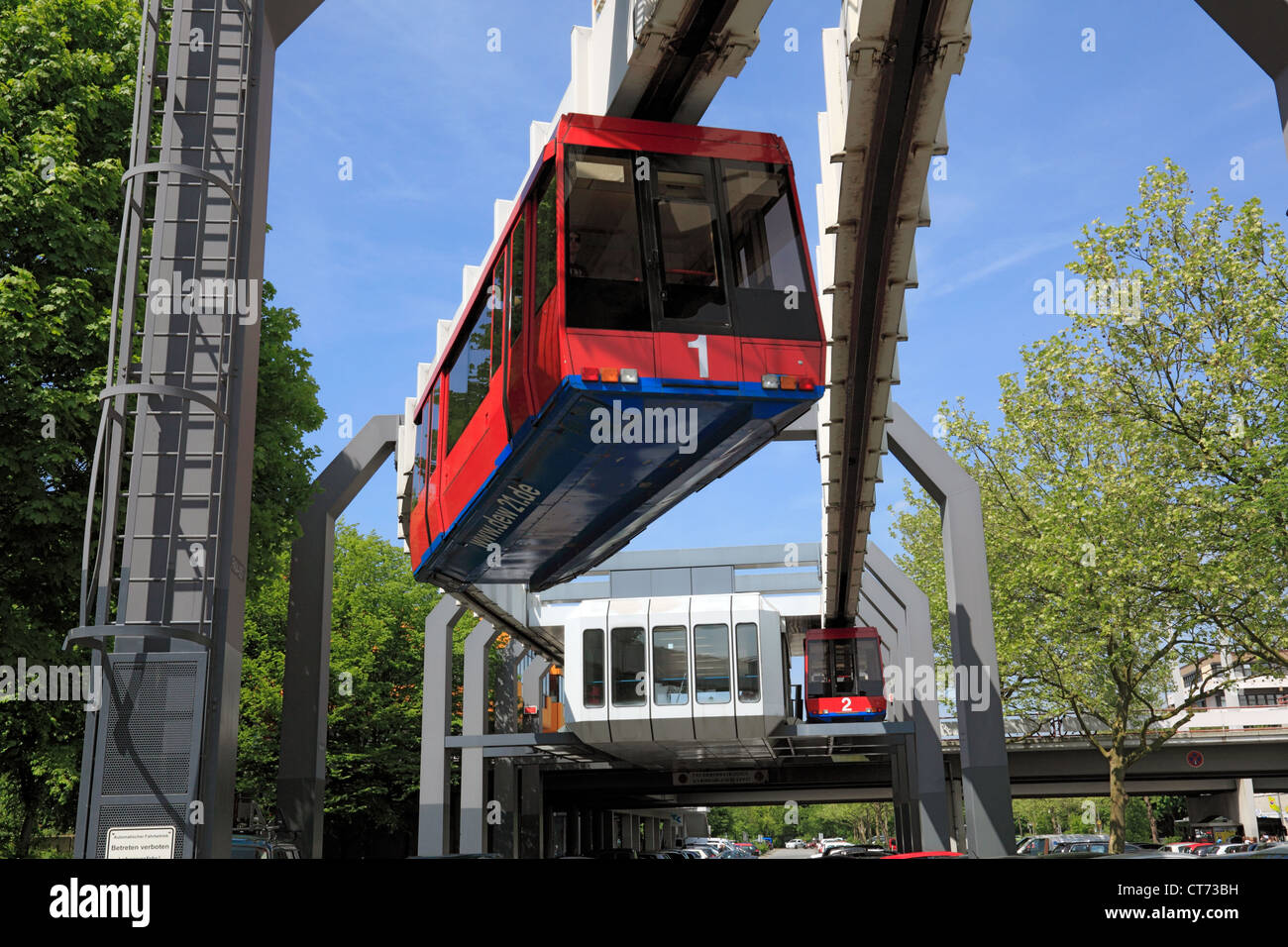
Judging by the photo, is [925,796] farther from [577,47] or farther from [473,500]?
[577,47]

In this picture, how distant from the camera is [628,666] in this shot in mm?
30234

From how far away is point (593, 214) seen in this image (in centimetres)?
1028

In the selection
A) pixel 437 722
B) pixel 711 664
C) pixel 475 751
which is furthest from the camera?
pixel 711 664

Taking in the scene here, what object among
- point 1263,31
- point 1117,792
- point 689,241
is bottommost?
point 1117,792

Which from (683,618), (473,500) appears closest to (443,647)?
(683,618)

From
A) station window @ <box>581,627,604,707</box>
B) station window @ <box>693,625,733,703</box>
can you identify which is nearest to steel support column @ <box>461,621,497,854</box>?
station window @ <box>581,627,604,707</box>

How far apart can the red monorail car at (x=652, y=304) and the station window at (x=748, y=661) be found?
60.2 feet

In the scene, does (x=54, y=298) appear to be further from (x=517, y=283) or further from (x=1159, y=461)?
(x=1159, y=461)

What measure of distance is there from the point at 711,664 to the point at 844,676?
13.3ft

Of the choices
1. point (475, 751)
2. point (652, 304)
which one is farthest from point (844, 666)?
point (652, 304)

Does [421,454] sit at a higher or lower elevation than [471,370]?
higher

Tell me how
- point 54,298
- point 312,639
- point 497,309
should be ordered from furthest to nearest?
point 312,639 → point 54,298 → point 497,309

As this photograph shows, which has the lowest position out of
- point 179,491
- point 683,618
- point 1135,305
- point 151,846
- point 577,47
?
point 151,846

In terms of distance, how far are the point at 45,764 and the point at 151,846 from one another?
1577cm
